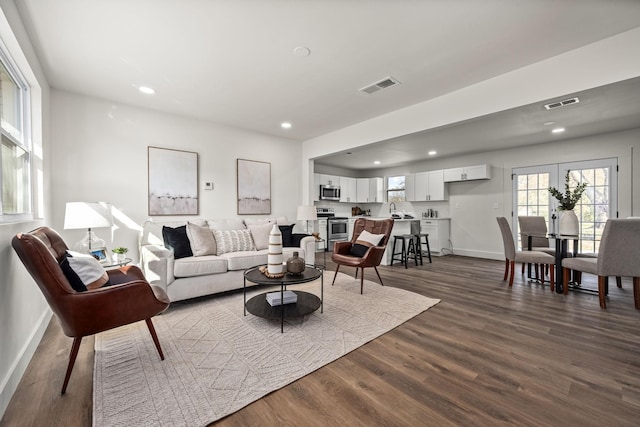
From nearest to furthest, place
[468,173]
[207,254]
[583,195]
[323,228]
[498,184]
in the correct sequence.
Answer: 1. [207,254]
2. [583,195]
3. [498,184]
4. [468,173]
5. [323,228]

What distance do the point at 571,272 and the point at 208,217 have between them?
5.68 meters

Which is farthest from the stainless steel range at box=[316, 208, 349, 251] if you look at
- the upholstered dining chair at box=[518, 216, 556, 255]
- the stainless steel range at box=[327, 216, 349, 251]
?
the upholstered dining chair at box=[518, 216, 556, 255]

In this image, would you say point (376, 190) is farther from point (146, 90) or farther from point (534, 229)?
point (146, 90)

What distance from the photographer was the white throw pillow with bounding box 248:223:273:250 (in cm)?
399

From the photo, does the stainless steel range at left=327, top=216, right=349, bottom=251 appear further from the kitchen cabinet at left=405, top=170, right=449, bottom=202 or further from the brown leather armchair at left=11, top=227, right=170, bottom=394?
the brown leather armchair at left=11, top=227, right=170, bottom=394

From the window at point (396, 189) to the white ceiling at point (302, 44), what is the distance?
3.88 metres

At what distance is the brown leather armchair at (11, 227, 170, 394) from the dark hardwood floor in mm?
391

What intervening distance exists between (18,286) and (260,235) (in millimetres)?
2498

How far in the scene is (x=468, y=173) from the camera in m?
6.22

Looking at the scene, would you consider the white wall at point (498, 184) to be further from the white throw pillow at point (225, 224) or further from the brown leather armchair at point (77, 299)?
the brown leather armchair at point (77, 299)


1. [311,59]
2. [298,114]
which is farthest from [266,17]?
[298,114]

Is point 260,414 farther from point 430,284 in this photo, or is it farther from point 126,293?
point 430,284

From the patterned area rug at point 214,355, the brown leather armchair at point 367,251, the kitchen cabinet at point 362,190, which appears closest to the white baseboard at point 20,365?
the patterned area rug at point 214,355

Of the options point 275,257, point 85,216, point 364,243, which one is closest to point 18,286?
point 85,216
